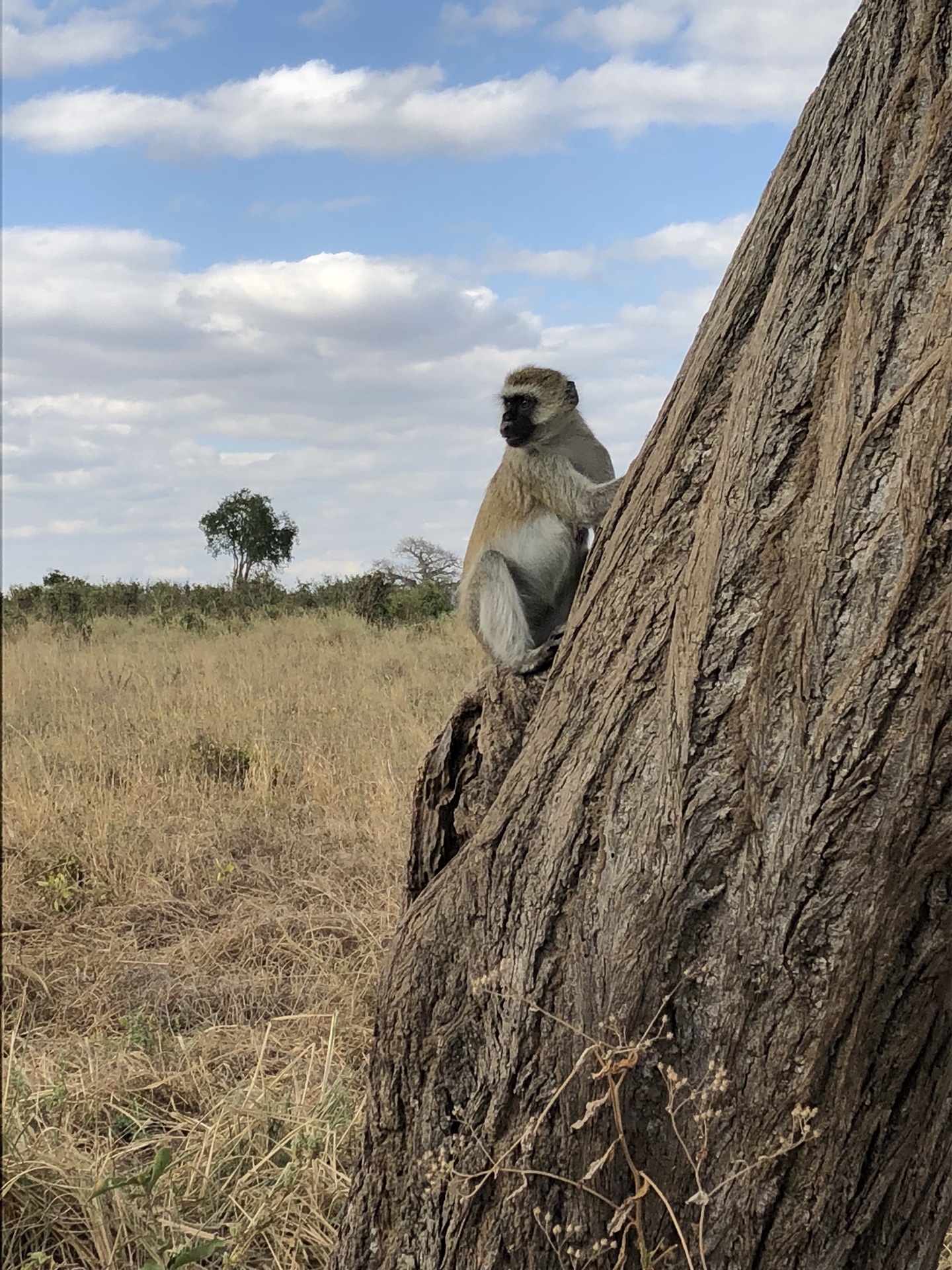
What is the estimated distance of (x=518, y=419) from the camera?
17.9 ft

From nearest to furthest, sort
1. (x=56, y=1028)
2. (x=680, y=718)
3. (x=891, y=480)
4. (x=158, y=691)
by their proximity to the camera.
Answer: (x=891, y=480) → (x=680, y=718) → (x=56, y=1028) → (x=158, y=691)

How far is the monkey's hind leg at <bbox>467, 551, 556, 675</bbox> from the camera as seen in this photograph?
475 cm

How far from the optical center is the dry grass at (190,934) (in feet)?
11.2

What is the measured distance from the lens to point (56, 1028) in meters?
5.09

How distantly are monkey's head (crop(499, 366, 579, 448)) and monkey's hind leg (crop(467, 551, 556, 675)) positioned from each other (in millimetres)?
764

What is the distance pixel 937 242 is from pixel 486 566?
3271 mm

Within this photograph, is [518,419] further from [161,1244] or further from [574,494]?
[161,1244]

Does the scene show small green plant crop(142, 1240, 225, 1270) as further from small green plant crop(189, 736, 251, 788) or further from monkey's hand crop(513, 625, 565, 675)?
small green plant crop(189, 736, 251, 788)

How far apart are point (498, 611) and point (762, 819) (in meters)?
2.92

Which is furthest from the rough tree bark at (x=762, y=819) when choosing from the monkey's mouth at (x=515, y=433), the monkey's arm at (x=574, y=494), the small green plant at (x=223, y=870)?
the small green plant at (x=223, y=870)

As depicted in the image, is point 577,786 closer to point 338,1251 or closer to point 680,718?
point 680,718

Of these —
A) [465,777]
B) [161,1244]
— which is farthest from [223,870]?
[465,777]

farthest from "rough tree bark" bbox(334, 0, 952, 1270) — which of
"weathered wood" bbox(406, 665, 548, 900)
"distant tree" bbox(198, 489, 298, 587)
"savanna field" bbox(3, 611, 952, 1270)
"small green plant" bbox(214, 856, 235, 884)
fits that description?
"distant tree" bbox(198, 489, 298, 587)

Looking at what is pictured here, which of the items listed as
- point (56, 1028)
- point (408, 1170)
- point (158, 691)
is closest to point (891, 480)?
point (408, 1170)
